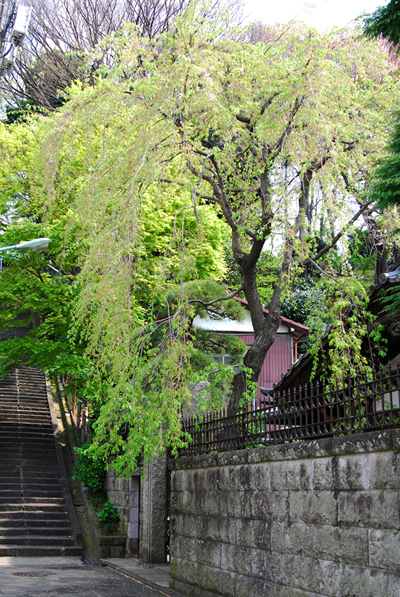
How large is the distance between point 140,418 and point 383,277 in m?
3.82

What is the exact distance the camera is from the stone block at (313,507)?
240 inches

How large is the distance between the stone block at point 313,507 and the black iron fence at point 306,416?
62cm

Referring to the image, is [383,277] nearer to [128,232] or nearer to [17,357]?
[128,232]

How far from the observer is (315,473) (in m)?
6.41

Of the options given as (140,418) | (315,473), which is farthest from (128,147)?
(315,473)

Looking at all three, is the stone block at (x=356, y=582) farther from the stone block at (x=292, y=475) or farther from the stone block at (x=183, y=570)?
the stone block at (x=183, y=570)

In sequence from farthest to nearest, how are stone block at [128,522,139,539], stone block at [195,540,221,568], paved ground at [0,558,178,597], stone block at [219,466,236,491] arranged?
stone block at [128,522,139,539] → paved ground at [0,558,178,597] → stone block at [195,540,221,568] → stone block at [219,466,236,491]

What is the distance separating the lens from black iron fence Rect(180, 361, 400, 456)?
5.60m

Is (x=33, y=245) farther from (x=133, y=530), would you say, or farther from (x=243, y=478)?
(x=133, y=530)

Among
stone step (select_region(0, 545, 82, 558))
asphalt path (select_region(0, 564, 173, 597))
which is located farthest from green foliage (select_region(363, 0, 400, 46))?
stone step (select_region(0, 545, 82, 558))

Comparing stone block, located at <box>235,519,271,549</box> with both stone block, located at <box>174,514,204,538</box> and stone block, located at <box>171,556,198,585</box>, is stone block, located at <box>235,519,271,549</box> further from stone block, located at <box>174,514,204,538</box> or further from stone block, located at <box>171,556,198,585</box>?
stone block, located at <box>171,556,198,585</box>

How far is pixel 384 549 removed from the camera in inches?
207

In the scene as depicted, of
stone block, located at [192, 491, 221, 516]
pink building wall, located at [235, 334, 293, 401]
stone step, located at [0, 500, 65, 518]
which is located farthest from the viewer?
pink building wall, located at [235, 334, 293, 401]

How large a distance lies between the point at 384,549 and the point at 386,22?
17.4 ft
